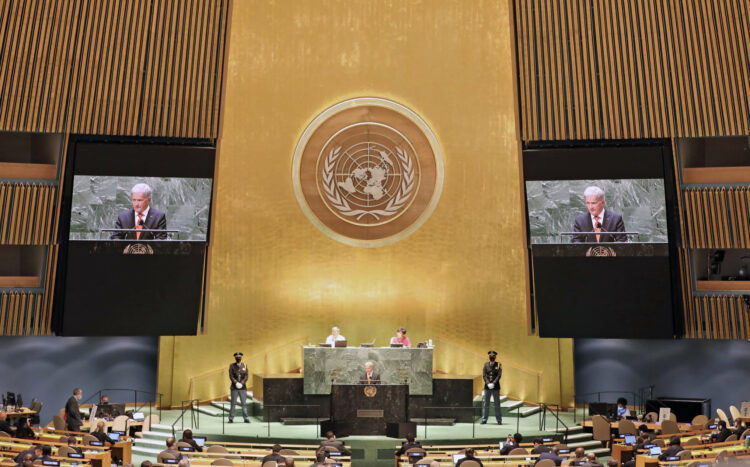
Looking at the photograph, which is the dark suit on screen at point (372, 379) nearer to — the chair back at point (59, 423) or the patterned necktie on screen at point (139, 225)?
the patterned necktie on screen at point (139, 225)

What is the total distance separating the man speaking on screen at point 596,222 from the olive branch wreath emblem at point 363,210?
3.89m

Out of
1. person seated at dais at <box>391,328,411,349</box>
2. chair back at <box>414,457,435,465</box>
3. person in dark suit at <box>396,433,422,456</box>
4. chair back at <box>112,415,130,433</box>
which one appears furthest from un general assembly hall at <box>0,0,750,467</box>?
chair back at <box>414,457,435,465</box>

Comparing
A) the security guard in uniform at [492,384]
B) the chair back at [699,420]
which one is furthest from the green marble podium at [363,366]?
the chair back at [699,420]

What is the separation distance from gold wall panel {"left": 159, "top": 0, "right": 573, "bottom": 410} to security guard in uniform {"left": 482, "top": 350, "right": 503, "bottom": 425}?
2.03 meters

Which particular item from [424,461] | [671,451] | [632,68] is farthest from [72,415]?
[632,68]

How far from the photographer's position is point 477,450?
1353 centimetres

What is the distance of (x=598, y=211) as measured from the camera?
16703 mm

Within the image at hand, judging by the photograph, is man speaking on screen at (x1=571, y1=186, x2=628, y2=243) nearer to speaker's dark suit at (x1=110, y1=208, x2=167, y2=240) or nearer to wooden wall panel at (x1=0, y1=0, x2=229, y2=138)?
wooden wall panel at (x1=0, y1=0, x2=229, y2=138)

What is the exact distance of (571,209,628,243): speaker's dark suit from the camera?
1669 cm

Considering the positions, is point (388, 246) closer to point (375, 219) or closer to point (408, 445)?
point (375, 219)

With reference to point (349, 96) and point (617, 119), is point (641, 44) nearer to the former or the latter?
point (617, 119)

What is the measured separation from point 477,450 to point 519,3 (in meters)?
8.88

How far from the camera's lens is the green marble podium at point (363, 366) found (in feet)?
54.3

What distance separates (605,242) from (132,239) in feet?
29.2
